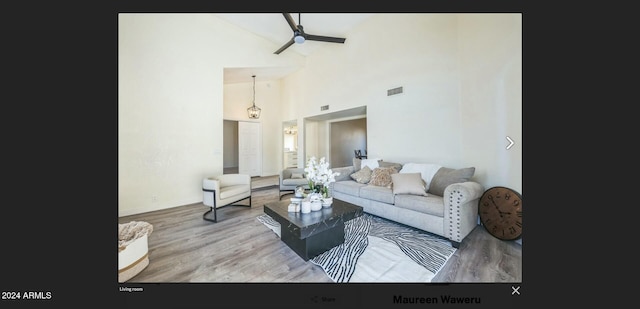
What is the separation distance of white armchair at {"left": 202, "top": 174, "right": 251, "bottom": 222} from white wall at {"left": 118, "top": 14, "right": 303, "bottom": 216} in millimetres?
797

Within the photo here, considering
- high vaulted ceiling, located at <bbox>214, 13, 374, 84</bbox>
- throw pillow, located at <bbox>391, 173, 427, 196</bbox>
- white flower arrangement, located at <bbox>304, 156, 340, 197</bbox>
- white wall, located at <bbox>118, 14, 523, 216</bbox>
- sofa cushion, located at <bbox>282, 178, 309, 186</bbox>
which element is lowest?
sofa cushion, located at <bbox>282, 178, 309, 186</bbox>

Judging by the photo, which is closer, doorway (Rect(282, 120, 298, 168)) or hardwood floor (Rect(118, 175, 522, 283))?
hardwood floor (Rect(118, 175, 522, 283))

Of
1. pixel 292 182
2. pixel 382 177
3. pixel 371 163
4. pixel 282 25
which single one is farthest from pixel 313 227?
pixel 282 25

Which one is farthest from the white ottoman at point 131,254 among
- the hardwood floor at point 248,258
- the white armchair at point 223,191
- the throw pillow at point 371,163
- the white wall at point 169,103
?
the throw pillow at point 371,163

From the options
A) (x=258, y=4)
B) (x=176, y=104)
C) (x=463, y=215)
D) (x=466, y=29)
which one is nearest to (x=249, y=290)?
(x=258, y=4)

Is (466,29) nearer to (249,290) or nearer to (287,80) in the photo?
(249,290)

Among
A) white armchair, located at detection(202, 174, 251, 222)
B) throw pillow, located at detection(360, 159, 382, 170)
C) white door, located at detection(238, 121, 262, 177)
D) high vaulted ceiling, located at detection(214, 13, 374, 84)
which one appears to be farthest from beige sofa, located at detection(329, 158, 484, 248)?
white door, located at detection(238, 121, 262, 177)

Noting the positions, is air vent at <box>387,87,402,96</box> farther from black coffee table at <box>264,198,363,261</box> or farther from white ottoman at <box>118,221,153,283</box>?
white ottoman at <box>118,221,153,283</box>

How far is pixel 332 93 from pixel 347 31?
4.44 feet

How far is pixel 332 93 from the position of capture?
15.3ft

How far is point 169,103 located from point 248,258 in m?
3.07

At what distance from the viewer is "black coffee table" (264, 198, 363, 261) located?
62.7 inches

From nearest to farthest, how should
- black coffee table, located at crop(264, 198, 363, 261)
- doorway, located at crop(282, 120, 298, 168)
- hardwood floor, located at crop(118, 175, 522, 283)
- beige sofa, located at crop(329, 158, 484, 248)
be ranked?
hardwood floor, located at crop(118, 175, 522, 283)
black coffee table, located at crop(264, 198, 363, 261)
beige sofa, located at crop(329, 158, 484, 248)
doorway, located at crop(282, 120, 298, 168)

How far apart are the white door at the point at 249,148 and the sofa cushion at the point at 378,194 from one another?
434 cm
